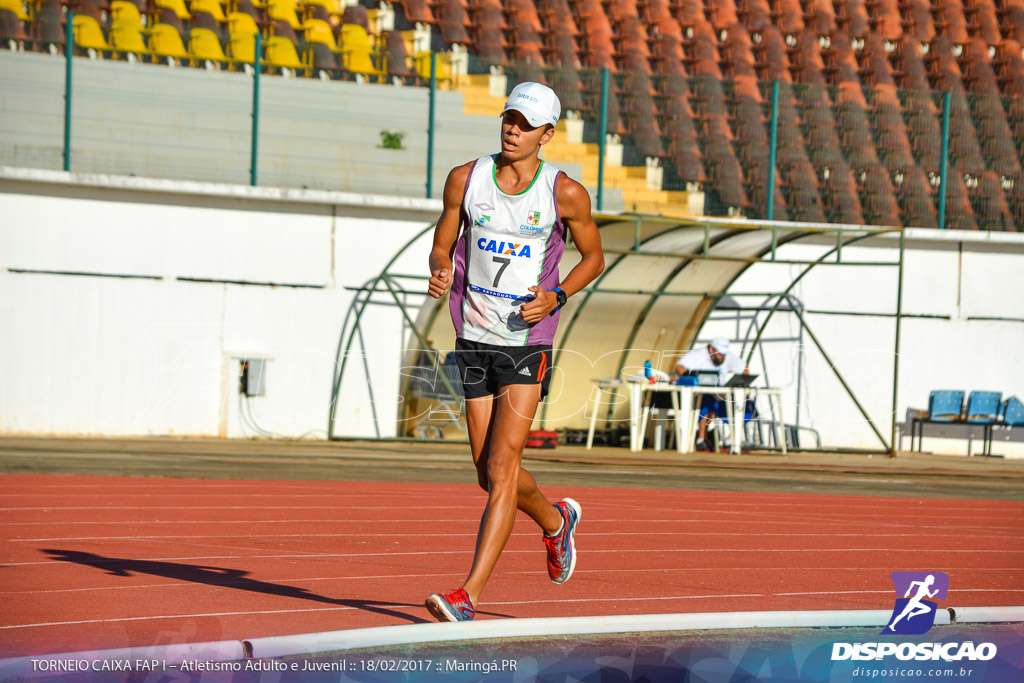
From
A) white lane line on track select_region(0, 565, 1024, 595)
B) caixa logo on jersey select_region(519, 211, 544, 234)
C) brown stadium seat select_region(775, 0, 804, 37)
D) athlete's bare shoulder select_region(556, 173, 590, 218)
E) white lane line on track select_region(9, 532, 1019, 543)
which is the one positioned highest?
brown stadium seat select_region(775, 0, 804, 37)

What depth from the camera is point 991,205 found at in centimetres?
1964

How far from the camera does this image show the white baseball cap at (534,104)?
5203 mm

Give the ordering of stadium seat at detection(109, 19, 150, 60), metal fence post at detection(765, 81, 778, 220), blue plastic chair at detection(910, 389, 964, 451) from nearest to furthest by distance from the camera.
A: stadium seat at detection(109, 19, 150, 60), blue plastic chair at detection(910, 389, 964, 451), metal fence post at detection(765, 81, 778, 220)

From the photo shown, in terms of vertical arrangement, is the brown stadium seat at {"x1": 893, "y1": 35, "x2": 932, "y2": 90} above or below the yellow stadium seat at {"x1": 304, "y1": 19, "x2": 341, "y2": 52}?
above

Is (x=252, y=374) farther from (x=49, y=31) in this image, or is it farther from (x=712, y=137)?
(x=712, y=137)

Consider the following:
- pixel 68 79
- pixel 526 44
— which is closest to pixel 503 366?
pixel 68 79

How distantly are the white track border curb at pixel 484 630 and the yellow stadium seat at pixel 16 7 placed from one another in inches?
624

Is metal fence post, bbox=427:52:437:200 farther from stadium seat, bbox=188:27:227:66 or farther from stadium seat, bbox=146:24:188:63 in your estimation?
stadium seat, bbox=146:24:188:63

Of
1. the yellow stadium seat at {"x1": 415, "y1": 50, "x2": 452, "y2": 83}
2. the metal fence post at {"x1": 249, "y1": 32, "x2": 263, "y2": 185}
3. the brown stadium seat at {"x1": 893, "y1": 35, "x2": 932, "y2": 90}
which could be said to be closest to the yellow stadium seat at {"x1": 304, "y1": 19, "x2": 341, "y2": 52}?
the yellow stadium seat at {"x1": 415, "y1": 50, "x2": 452, "y2": 83}

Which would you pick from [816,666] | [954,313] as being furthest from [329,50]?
[816,666]

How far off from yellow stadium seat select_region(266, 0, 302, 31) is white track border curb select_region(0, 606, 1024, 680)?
64.5ft

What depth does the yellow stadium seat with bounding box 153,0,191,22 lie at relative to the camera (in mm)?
21938

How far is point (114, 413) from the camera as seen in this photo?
1677 centimetres

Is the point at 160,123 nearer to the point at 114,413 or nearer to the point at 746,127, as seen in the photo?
the point at 114,413
